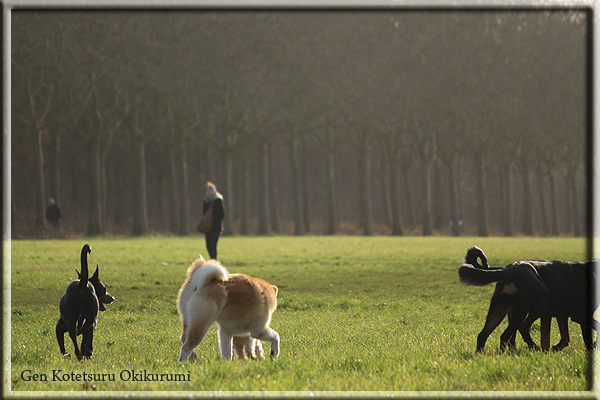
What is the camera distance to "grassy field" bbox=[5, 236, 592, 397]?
580 cm

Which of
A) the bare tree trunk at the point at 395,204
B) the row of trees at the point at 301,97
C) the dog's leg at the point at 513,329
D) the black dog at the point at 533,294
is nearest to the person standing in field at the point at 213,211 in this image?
the black dog at the point at 533,294

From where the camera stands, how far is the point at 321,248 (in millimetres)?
28984

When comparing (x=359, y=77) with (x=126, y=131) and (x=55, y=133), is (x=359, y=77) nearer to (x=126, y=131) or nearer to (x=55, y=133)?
(x=126, y=131)

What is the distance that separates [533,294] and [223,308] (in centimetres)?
335

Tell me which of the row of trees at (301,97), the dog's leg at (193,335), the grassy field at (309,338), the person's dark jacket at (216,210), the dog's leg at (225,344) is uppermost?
the row of trees at (301,97)

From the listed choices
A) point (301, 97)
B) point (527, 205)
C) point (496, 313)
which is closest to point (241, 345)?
point (496, 313)

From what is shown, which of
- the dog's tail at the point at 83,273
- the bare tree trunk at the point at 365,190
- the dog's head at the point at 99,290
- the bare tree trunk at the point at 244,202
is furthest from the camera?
the bare tree trunk at the point at 365,190

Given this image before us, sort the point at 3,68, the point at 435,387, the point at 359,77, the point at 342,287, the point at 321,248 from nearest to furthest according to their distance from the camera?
the point at 435,387
the point at 3,68
the point at 342,287
the point at 321,248
the point at 359,77

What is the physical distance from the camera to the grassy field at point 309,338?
19.0 ft

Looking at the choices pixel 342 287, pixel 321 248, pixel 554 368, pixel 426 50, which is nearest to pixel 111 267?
pixel 342 287

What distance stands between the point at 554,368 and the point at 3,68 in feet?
21.3

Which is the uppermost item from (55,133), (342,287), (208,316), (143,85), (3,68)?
(143,85)

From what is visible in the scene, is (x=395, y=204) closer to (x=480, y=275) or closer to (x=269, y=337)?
(x=480, y=275)

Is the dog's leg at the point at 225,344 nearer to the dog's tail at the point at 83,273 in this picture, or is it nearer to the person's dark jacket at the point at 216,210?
the dog's tail at the point at 83,273
